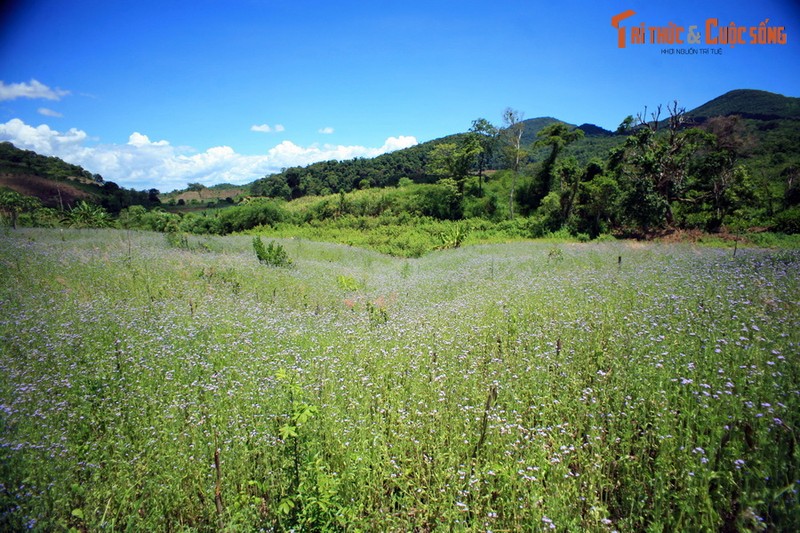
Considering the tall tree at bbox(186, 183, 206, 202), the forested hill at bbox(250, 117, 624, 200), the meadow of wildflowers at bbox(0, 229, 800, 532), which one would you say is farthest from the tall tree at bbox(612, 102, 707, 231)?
the tall tree at bbox(186, 183, 206, 202)

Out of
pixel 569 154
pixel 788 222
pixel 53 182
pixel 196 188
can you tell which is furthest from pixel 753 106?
pixel 196 188

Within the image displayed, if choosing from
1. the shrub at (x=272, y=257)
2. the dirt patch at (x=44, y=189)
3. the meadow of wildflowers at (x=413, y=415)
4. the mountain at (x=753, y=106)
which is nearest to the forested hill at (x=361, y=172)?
the mountain at (x=753, y=106)

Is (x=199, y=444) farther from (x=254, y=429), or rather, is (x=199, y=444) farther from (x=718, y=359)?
(x=718, y=359)

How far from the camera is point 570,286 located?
26.1 feet

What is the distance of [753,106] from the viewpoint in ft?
181

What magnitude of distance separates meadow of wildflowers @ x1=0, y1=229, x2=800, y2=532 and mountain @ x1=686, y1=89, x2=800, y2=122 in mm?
62917

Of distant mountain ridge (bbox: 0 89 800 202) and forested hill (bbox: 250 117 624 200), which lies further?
forested hill (bbox: 250 117 624 200)

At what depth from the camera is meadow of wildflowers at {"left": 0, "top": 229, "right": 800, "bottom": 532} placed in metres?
2.51

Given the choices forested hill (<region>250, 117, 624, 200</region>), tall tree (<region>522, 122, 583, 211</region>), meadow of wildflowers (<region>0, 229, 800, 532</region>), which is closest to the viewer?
meadow of wildflowers (<region>0, 229, 800, 532</region>)

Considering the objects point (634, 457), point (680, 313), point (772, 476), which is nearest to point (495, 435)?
point (634, 457)

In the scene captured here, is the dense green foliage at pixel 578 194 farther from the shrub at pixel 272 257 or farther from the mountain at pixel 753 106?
the shrub at pixel 272 257

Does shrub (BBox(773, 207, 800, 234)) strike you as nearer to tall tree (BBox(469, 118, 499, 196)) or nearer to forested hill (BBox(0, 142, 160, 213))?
tall tree (BBox(469, 118, 499, 196))

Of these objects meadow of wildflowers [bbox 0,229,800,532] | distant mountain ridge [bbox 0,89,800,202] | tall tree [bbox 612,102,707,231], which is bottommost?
meadow of wildflowers [bbox 0,229,800,532]

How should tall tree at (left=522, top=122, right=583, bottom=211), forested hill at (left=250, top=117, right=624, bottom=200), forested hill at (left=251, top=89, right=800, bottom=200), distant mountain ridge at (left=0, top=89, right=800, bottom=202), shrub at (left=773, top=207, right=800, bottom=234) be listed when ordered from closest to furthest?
1. shrub at (left=773, top=207, right=800, bottom=234)
2. distant mountain ridge at (left=0, top=89, right=800, bottom=202)
3. tall tree at (left=522, top=122, right=583, bottom=211)
4. forested hill at (left=251, top=89, right=800, bottom=200)
5. forested hill at (left=250, top=117, right=624, bottom=200)
